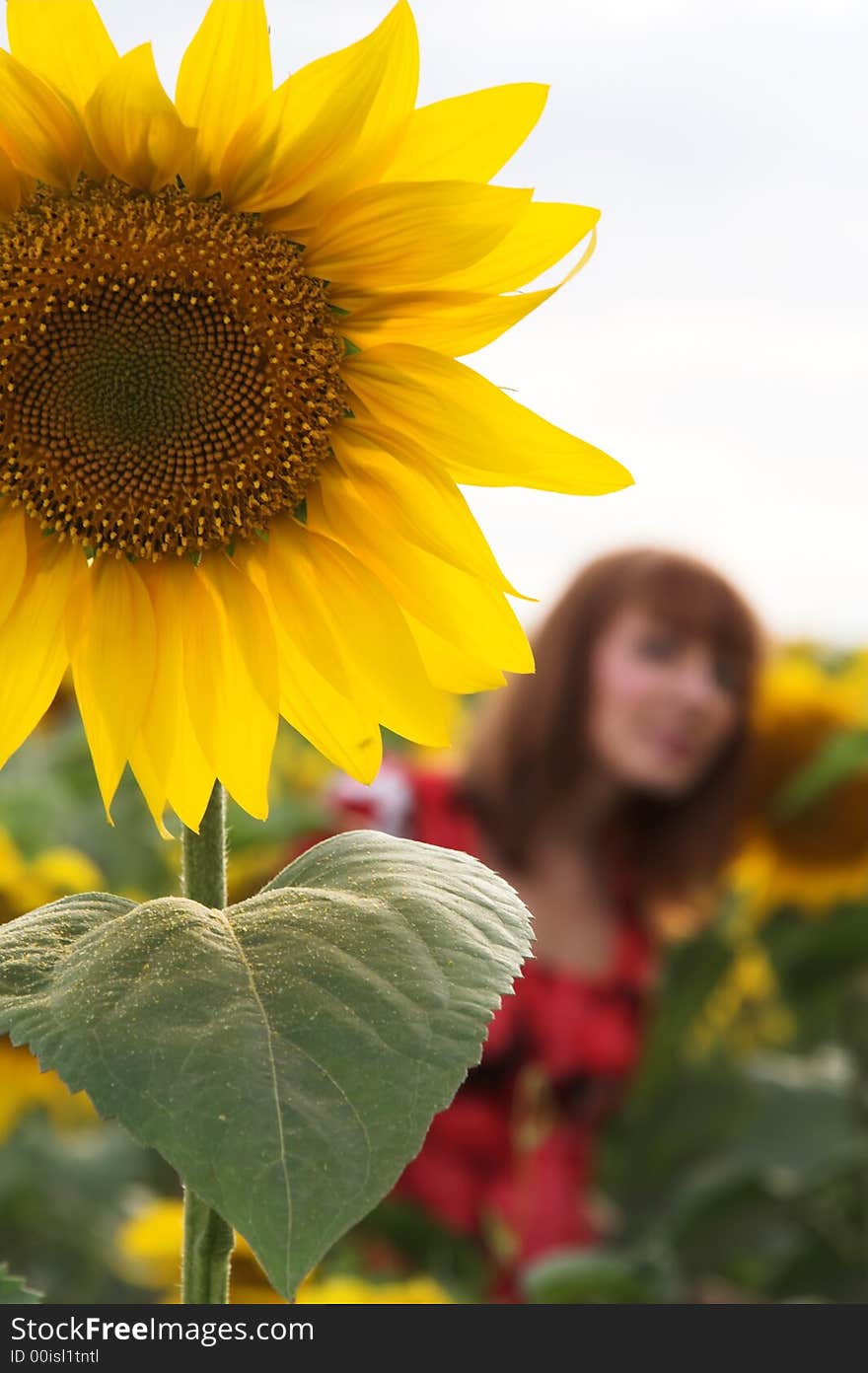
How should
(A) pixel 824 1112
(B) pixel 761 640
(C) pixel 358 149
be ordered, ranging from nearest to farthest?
(C) pixel 358 149, (A) pixel 824 1112, (B) pixel 761 640

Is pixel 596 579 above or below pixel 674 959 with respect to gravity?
above

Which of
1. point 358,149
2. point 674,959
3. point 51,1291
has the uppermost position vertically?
point 358,149

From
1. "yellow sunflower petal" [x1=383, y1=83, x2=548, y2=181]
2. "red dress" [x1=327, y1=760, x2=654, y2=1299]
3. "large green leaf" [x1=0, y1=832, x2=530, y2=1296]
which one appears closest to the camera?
"large green leaf" [x1=0, y1=832, x2=530, y2=1296]

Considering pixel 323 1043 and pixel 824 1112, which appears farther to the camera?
pixel 824 1112

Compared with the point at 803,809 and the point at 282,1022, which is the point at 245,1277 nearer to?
the point at 282,1022

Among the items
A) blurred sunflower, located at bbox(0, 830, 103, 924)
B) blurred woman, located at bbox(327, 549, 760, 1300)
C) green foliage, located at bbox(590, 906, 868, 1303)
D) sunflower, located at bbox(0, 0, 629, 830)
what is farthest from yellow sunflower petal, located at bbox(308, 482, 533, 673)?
blurred woman, located at bbox(327, 549, 760, 1300)

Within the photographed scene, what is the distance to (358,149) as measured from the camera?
0.55 meters

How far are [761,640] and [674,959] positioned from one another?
70cm

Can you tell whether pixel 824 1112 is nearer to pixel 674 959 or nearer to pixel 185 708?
pixel 674 959

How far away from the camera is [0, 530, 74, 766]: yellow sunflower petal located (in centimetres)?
59

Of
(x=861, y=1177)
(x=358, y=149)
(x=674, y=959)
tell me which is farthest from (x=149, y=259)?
(x=674, y=959)

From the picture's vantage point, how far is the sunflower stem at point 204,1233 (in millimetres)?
495

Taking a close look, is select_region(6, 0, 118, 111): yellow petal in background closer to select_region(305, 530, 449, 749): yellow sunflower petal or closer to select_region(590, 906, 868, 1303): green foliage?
select_region(305, 530, 449, 749): yellow sunflower petal

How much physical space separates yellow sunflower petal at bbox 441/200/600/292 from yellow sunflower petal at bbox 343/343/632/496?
0.03 meters
